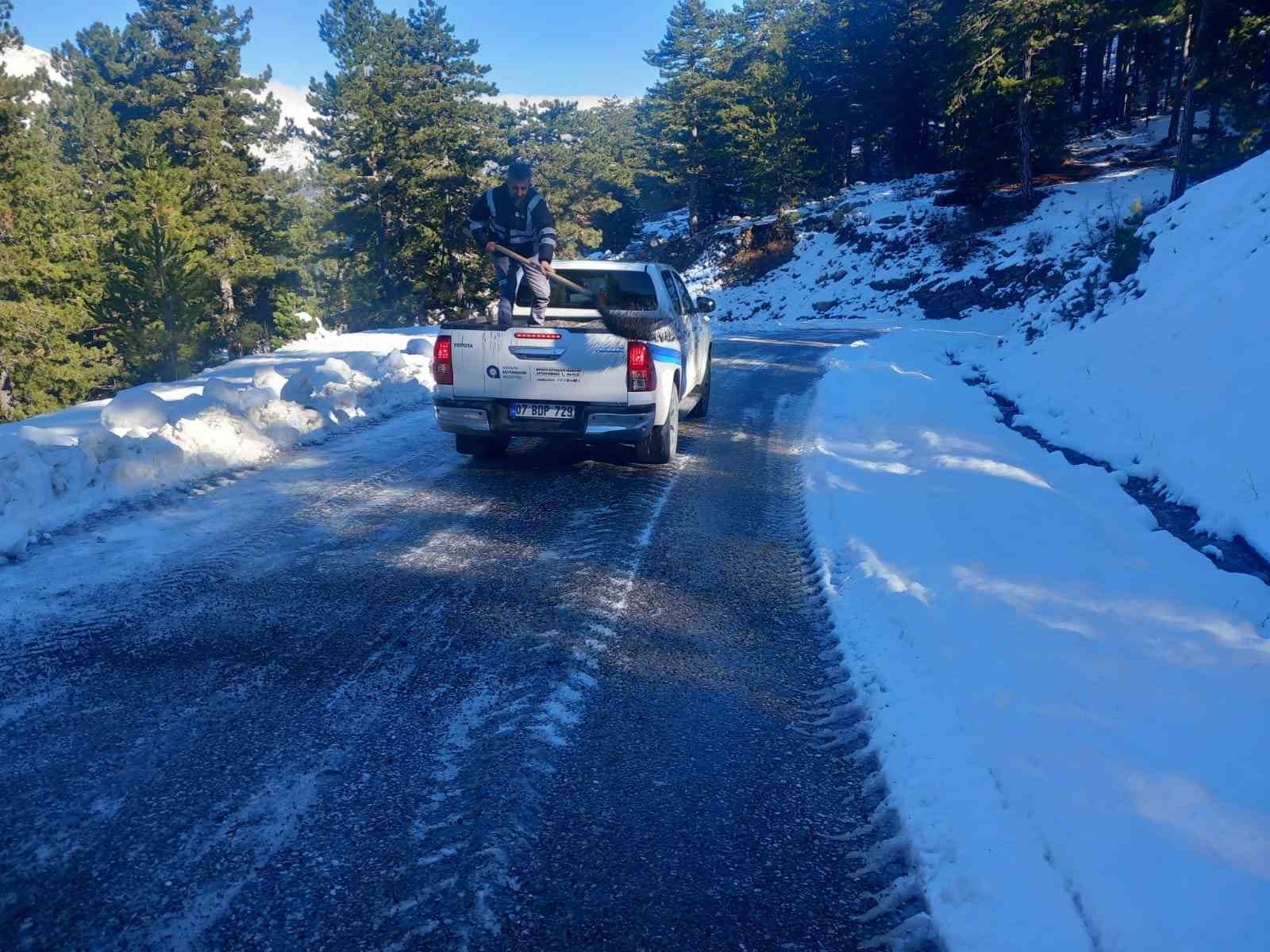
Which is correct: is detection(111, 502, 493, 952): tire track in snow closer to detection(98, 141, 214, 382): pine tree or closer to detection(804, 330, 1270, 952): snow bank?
detection(804, 330, 1270, 952): snow bank

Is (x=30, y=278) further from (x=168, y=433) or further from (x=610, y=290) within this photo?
(x=610, y=290)

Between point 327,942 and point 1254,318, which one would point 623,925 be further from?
point 1254,318

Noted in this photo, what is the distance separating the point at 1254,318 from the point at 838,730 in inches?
279

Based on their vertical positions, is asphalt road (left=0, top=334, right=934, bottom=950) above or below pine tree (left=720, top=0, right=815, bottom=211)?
below

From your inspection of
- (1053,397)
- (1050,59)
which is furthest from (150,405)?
(1050,59)

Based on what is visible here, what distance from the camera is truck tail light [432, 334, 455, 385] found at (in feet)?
24.2

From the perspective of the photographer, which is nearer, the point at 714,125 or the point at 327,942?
the point at 327,942

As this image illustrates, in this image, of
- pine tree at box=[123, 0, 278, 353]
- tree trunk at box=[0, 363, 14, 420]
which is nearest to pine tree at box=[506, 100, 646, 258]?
pine tree at box=[123, 0, 278, 353]

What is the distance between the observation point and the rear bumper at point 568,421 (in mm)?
7371

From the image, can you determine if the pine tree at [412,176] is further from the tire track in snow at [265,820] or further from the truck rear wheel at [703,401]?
the tire track in snow at [265,820]

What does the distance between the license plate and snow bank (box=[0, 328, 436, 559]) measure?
2.67 meters

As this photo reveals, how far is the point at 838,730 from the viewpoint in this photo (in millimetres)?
3506

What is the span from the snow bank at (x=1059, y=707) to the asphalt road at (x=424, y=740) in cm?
27

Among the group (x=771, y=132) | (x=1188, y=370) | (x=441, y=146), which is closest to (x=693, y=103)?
(x=771, y=132)
